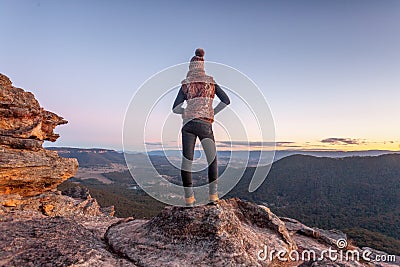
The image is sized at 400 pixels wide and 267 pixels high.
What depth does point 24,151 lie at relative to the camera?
11.4 meters

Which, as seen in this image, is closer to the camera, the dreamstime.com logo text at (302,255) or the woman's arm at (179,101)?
the dreamstime.com logo text at (302,255)

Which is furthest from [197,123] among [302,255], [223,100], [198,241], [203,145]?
[302,255]

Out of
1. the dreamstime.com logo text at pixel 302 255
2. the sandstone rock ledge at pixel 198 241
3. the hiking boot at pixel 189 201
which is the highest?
the hiking boot at pixel 189 201

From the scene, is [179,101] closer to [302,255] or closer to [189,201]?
[189,201]

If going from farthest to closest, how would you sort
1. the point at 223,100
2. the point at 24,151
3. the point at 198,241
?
the point at 24,151 → the point at 223,100 → the point at 198,241

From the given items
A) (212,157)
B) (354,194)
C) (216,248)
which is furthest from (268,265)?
(354,194)

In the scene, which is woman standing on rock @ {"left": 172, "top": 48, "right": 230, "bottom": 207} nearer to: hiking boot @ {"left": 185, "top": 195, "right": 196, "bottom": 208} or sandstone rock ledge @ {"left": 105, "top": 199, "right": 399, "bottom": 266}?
hiking boot @ {"left": 185, "top": 195, "right": 196, "bottom": 208}

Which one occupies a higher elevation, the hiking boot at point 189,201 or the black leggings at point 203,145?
the black leggings at point 203,145

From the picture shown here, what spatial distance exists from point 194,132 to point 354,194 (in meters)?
88.5

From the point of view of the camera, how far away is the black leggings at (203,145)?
252 inches

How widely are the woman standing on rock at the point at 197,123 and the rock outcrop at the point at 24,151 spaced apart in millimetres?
8794

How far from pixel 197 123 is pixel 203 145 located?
623mm

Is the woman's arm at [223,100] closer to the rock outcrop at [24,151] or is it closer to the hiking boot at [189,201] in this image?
the hiking boot at [189,201]

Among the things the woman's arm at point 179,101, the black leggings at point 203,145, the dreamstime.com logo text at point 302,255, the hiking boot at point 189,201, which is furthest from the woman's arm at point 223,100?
the dreamstime.com logo text at point 302,255
